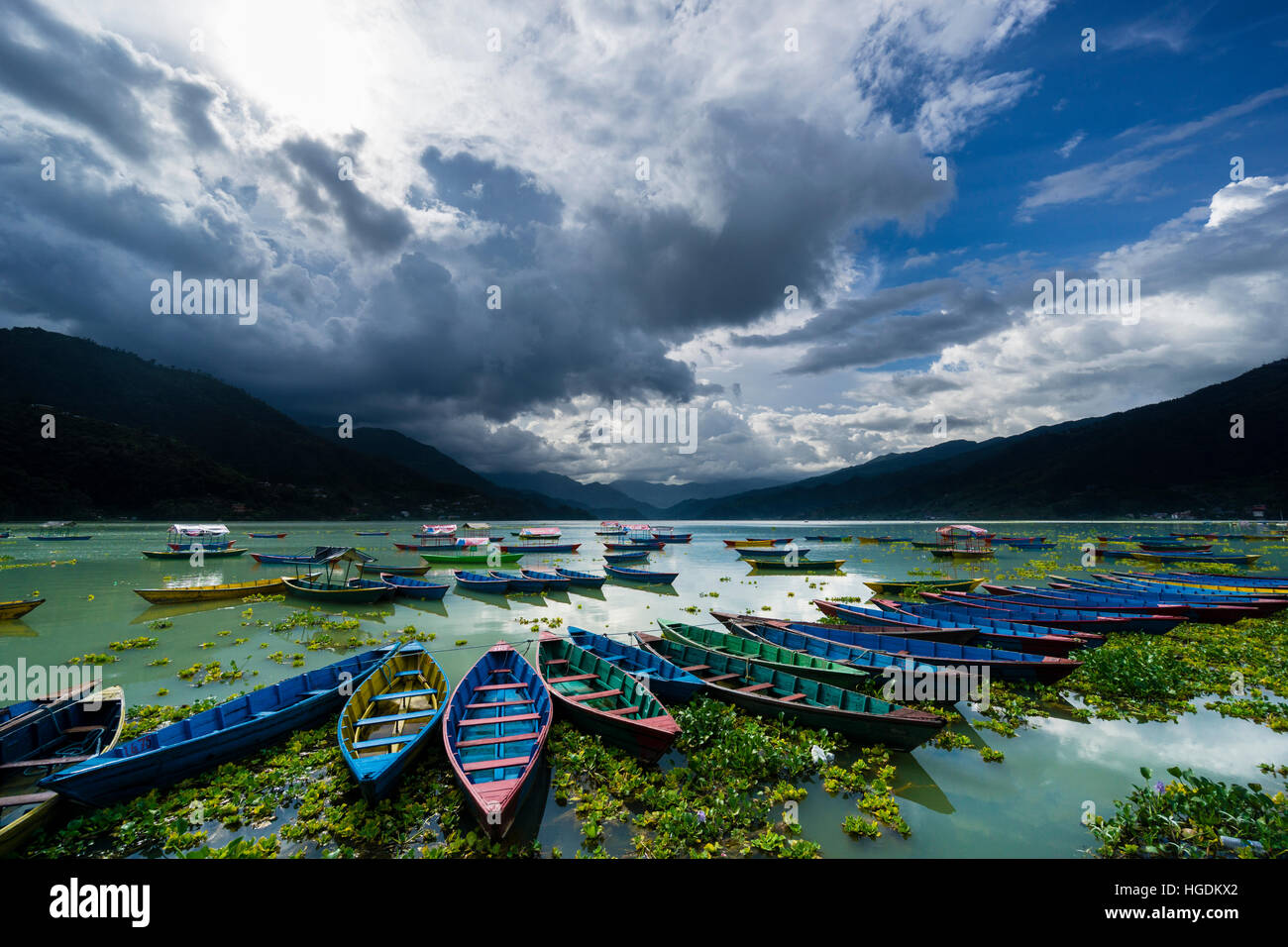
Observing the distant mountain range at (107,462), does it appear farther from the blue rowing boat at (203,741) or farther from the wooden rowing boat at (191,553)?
the blue rowing boat at (203,741)

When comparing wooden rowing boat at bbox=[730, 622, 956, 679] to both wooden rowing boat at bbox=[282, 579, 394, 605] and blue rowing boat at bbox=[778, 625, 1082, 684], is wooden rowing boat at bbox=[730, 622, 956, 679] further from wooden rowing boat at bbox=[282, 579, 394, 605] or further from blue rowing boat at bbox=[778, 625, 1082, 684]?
wooden rowing boat at bbox=[282, 579, 394, 605]

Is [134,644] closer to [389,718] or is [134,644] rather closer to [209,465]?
[389,718]

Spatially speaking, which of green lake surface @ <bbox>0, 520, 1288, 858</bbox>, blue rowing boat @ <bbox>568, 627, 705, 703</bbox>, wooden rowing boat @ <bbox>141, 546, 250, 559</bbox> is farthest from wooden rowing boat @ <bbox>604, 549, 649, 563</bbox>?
blue rowing boat @ <bbox>568, 627, 705, 703</bbox>

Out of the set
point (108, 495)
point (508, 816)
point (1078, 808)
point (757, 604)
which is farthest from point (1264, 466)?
point (108, 495)

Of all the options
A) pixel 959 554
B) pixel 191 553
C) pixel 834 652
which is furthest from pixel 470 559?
pixel 959 554

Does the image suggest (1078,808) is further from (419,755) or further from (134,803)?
(134,803)

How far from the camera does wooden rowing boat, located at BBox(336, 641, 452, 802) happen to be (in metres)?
9.64

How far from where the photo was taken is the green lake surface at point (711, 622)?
9.44 metres

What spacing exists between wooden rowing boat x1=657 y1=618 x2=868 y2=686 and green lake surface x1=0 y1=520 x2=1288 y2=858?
9.79 ft

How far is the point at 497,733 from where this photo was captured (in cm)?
1215

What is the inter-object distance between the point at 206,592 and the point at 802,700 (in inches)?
1448

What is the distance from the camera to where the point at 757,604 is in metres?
34.4
